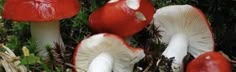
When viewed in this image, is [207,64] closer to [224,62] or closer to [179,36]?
[224,62]

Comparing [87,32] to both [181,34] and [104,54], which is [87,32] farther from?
[181,34]

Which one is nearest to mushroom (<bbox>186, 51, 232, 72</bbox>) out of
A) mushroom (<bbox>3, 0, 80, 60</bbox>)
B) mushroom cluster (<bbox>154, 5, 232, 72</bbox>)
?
mushroom cluster (<bbox>154, 5, 232, 72</bbox>)

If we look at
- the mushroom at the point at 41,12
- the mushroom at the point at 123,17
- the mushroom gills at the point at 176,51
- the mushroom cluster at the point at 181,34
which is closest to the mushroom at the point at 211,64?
the mushroom cluster at the point at 181,34

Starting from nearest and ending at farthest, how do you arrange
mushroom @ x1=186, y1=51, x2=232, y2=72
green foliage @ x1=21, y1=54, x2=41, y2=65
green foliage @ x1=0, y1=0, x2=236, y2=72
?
mushroom @ x1=186, y1=51, x2=232, y2=72
green foliage @ x1=21, y1=54, x2=41, y2=65
green foliage @ x1=0, y1=0, x2=236, y2=72

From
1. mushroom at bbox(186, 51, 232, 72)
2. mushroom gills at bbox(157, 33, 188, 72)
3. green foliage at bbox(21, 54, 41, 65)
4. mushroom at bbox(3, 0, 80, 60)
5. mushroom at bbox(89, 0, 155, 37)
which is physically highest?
mushroom at bbox(3, 0, 80, 60)

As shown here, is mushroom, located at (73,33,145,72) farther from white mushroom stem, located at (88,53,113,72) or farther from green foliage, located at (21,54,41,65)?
green foliage, located at (21,54,41,65)

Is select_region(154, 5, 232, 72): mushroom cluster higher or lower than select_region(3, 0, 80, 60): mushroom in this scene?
lower
